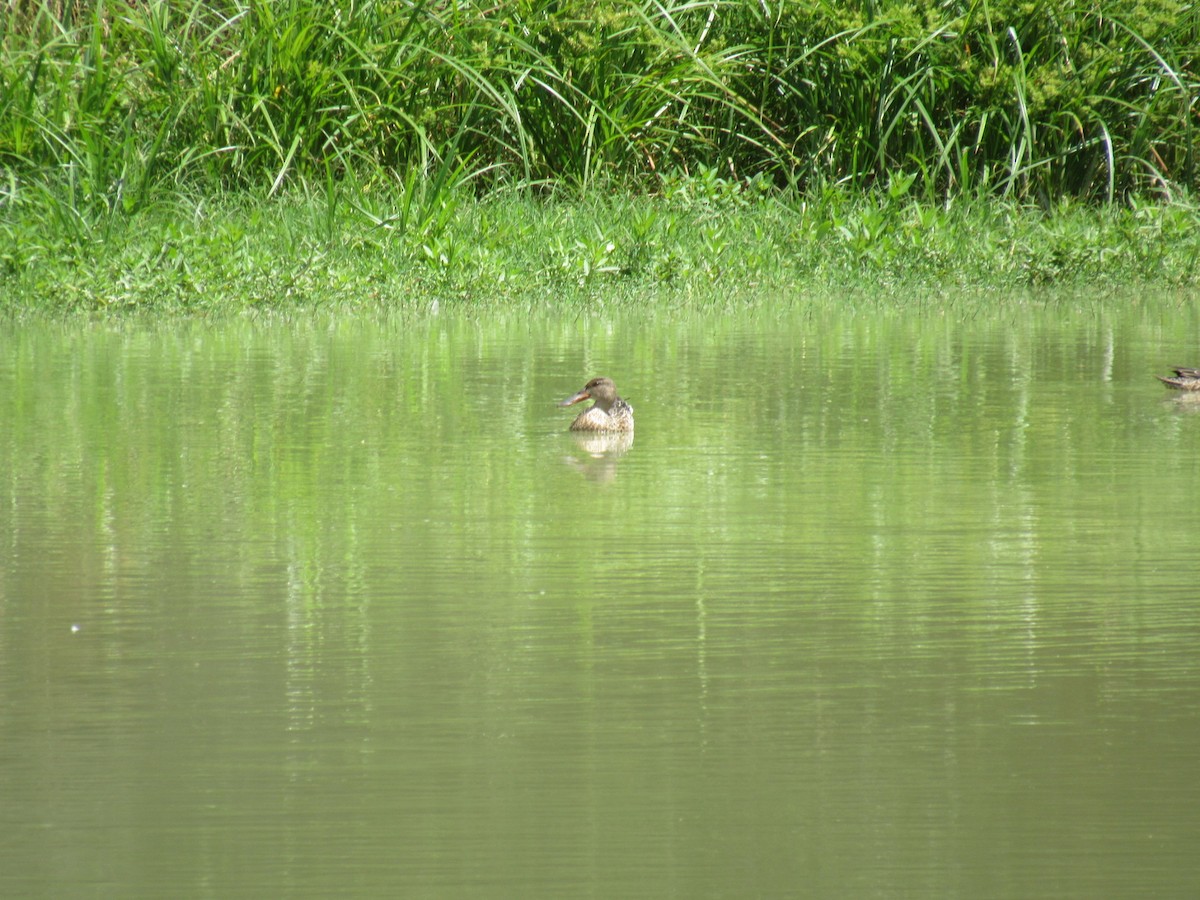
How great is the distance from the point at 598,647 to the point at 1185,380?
13.5ft

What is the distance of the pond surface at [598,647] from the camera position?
100 inches

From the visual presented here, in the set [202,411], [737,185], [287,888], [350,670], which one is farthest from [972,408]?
[737,185]

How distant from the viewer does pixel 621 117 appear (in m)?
12.9

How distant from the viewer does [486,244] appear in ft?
36.9

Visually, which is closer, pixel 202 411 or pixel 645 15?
pixel 202 411

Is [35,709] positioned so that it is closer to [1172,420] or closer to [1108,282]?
[1172,420]

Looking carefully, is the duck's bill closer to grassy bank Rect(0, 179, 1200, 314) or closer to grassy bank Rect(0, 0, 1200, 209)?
grassy bank Rect(0, 179, 1200, 314)

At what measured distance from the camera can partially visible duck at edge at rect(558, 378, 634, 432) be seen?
6152 millimetres

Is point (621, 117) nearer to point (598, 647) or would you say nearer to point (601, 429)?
point (601, 429)

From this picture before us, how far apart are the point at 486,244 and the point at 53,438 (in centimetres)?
551

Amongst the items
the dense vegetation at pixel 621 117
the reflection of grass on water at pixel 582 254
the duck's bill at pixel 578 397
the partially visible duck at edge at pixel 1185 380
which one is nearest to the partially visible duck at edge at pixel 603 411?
the duck's bill at pixel 578 397

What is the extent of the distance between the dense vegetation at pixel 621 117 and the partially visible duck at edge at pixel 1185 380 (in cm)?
444

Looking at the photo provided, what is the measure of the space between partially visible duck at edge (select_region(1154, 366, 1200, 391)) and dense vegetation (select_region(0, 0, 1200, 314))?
4445 mm

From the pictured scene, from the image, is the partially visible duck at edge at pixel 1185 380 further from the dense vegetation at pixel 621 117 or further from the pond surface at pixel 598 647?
the dense vegetation at pixel 621 117
